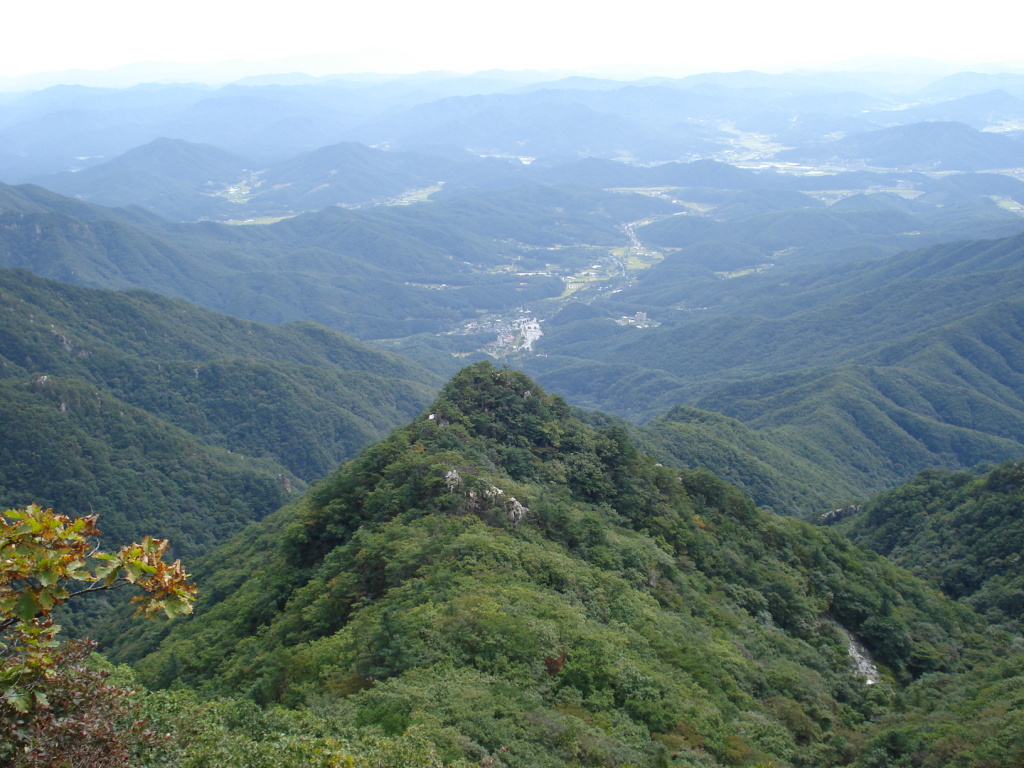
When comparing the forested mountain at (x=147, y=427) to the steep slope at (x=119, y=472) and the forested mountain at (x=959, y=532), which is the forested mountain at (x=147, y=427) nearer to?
the steep slope at (x=119, y=472)

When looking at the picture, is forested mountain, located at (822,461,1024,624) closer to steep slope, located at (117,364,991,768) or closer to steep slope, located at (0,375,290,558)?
steep slope, located at (117,364,991,768)

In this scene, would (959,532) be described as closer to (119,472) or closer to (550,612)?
(550,612)

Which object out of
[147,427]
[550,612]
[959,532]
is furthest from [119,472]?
[959,532]

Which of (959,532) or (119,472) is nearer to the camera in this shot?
(959,532)

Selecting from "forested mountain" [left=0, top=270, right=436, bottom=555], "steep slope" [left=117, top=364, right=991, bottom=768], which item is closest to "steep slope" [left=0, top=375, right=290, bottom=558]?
"forested mountain" [left=0, top=270, right=436, bottom=555]

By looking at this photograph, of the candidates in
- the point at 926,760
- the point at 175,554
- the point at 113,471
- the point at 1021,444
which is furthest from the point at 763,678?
the point at 1021,444

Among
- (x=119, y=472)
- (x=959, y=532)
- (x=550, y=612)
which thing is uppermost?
(x=550, y=612)
